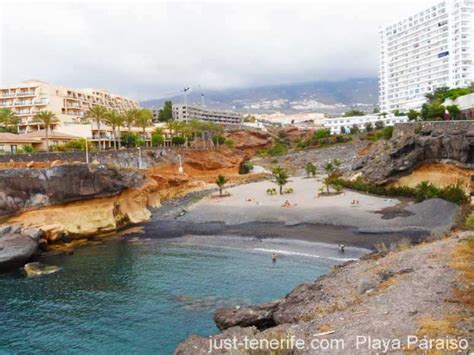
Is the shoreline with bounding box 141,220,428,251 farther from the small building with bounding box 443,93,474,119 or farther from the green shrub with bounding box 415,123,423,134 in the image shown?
the small building with bounding box 443,93,474,119

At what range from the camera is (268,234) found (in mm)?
44750

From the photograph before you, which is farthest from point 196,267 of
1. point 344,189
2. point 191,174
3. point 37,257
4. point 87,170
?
point 191,174

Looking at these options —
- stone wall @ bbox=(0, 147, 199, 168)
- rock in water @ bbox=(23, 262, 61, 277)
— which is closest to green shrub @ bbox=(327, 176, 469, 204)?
stone wall @ bbox=(0, 147, 199, 168)

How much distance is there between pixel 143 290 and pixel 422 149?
132 ft

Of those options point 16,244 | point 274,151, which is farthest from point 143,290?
point 274,151

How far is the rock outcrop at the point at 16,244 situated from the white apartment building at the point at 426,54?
12240 cm

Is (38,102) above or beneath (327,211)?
above

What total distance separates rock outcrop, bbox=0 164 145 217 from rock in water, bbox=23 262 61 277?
421 inches

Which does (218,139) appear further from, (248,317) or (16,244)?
(248,317)

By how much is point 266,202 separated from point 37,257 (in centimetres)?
3005

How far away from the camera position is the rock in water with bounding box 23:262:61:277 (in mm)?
34875

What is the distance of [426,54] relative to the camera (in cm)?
14525

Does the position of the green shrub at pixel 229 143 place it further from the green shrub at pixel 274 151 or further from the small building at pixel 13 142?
the small building at pixel 13 142

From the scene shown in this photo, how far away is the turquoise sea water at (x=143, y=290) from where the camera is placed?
2266cm
